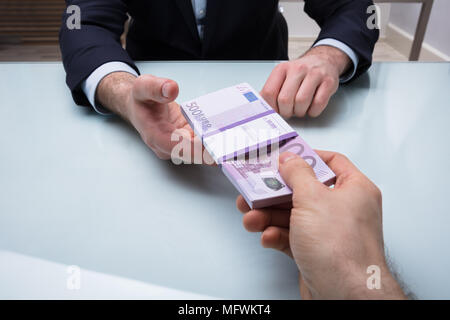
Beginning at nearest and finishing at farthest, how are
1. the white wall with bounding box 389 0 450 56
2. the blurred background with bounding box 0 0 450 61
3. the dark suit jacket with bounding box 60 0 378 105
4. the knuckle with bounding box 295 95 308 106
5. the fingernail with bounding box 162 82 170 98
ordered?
the fingernail with bounding box 162 82 170 98
the knuckle with bounding box 295 95 308 106
the dark suit jacket with bounding box 60 0 378 105
the white wall with bounding box 389 0 450 56
the blurred background with bounding box 0 0 450 61

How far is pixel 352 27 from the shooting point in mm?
726

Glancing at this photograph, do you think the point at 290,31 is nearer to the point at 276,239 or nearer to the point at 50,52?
the point at 50,52

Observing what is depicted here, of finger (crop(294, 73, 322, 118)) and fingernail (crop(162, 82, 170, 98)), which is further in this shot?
finger (crop(294, 73, 322, 118))

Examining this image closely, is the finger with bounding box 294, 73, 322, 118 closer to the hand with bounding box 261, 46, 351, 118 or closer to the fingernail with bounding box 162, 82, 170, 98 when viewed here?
the hand with bounding box 261, 46, 351, 118

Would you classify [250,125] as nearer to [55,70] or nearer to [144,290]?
Result: [144,290]

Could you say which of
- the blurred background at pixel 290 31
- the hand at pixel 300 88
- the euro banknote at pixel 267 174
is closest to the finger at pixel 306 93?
the hand at pixel 300 88

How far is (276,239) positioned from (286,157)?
10 centimetres

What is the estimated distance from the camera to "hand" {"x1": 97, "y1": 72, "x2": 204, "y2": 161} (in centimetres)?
45

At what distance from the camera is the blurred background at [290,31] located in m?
2.24

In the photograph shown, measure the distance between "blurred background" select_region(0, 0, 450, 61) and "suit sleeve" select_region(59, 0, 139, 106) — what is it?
1.62 metres

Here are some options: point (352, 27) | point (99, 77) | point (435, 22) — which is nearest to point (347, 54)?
point (352, 27)

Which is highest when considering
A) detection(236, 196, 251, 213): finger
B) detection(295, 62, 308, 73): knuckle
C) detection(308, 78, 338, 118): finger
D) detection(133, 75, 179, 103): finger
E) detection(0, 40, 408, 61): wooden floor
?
detection(133, 75, 179, 103): finger

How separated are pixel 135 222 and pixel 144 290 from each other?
91mm

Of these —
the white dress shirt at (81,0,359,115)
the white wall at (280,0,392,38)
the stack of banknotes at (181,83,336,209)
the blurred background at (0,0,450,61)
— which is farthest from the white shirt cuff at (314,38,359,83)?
the white wall at (280,0,392,38)
